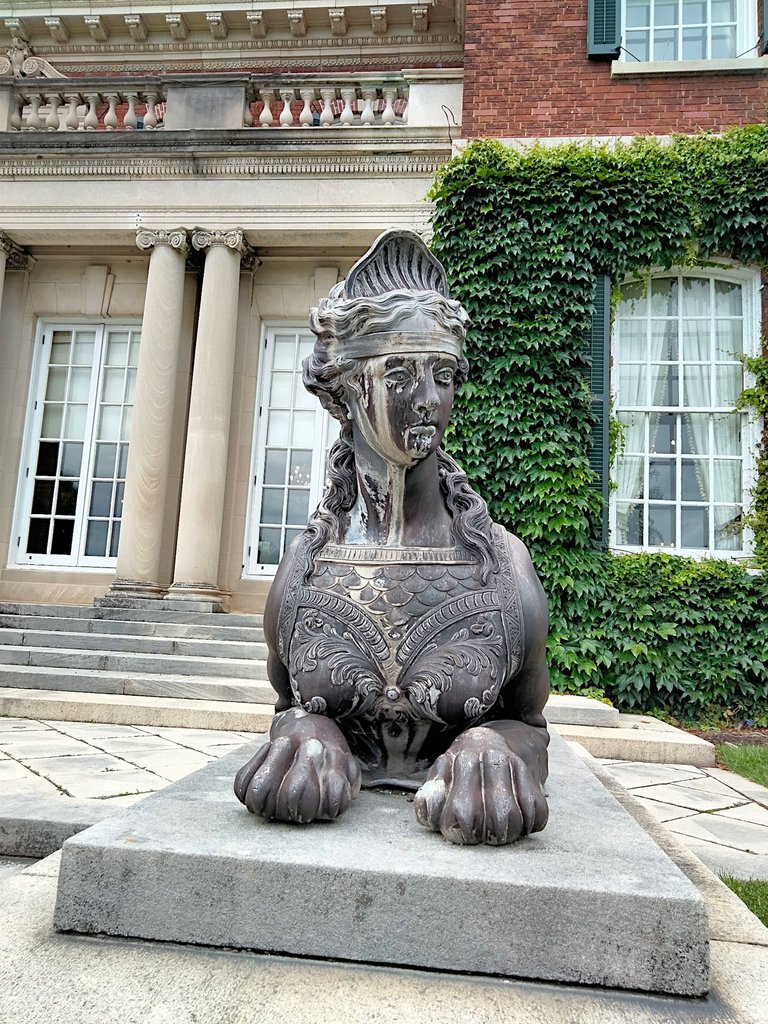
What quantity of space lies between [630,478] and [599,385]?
3.64ft

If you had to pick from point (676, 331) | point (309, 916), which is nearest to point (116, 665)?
point (309, 916)

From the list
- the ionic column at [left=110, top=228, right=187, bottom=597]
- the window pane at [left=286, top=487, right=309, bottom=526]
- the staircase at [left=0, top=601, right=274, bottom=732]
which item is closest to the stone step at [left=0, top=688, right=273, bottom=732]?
the staircase at [left=0, top=601, right=274, bottom=732]

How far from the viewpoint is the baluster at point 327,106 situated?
8.93 metres

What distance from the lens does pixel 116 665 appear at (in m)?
6.66

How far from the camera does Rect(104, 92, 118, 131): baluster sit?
9391 millimetres

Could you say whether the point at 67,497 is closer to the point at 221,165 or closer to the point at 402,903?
the point at 221,165

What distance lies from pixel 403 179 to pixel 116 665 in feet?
20.6

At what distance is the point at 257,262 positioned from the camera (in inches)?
385

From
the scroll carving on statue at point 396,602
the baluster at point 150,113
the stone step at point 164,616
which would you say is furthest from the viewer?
the baluster at point 150,113

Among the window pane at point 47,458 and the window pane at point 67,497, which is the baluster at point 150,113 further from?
the window pane at point 67,497

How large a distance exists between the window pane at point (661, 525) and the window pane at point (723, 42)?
17.9ft

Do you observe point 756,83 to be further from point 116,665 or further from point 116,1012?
point 116,1012

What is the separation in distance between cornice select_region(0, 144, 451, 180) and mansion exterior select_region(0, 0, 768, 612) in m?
0.03

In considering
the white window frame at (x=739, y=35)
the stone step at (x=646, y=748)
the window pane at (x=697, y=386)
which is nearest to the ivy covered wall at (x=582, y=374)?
the window pane at (x=697, y=386)
